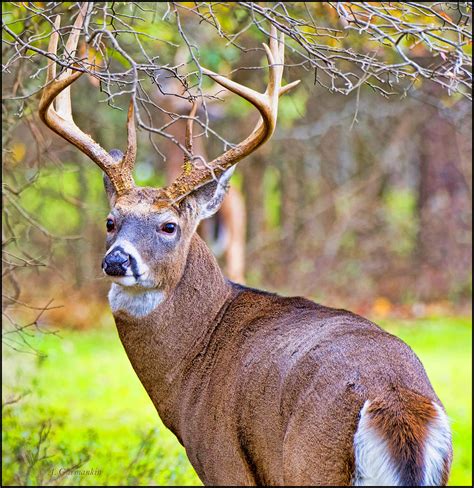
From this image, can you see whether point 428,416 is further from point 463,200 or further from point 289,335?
point 463,200

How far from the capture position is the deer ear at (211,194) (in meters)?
5.80

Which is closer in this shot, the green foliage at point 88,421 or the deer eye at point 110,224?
the deer eye at point 110,224

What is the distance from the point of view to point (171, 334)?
5637 millimetres

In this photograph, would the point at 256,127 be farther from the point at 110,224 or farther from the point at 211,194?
the point at 110,224

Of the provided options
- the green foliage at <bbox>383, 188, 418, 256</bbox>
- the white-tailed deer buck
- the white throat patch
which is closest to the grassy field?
the white-tailed deer buck

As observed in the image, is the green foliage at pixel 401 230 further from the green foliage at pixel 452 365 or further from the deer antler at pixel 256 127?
the deer antler at pixel 256 127

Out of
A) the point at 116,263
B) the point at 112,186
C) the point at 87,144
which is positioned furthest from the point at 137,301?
the point at 87,144

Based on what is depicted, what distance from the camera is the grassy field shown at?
682 centimetres

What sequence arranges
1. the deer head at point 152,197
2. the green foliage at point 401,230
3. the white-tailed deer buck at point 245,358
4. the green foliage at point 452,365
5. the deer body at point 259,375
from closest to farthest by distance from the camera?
the white-tailed deer buck at point 245,358
the deer body at point 259,375
the deer head at point 152,197
the green foliage at point 452,365
the green foliage at point 401,230

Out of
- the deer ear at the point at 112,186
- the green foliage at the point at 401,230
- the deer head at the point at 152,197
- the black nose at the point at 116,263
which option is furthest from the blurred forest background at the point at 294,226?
the black nose at the point at 116,263

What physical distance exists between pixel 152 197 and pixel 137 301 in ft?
1.80

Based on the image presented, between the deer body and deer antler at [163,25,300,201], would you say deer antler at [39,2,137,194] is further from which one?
the deer body

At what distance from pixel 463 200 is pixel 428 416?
13.8m

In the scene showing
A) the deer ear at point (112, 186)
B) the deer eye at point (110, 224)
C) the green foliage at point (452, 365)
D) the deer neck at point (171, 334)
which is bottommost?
the green foliage at point (452, 365)
